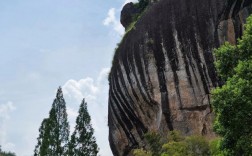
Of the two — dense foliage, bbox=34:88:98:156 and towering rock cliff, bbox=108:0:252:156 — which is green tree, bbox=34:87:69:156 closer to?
dense foliage, bbox=34:88:98:156

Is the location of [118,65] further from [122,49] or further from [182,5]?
[182,5]

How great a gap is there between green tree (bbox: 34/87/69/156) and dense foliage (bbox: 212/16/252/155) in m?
18.9

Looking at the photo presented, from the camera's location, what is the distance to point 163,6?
20.6m

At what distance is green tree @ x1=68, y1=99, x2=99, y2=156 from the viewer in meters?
27.8

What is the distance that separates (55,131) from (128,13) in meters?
9.15

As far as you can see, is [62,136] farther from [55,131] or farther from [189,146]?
[189,146]

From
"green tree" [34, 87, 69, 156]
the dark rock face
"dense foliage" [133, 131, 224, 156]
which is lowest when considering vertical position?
"dense foliage" [133, 131, 224, 156]

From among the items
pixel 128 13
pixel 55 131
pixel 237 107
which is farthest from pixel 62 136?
pixel 237 107

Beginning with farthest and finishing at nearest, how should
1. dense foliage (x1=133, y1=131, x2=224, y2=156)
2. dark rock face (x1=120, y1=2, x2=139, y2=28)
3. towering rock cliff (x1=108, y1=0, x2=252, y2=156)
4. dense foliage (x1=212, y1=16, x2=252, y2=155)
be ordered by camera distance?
dark rock face (x1=120, y1=2, x2=139, y2=28) < towering rock cliff (x1=108, y1=0, x2=252, y2=156) < dense foliage (x1=133, y1=131, x2=224, y2=156) < dense foliage (x1=212, y1=16, x2=252, y2=155)

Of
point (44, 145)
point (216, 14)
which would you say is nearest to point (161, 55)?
point (216, 14)

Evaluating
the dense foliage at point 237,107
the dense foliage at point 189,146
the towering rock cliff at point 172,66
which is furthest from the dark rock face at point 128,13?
the dense foliage at point 237,107

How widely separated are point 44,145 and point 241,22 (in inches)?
592

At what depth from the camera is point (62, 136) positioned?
2895 centimetres

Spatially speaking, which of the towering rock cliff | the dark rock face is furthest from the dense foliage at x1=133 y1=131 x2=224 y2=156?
the dark rock face
